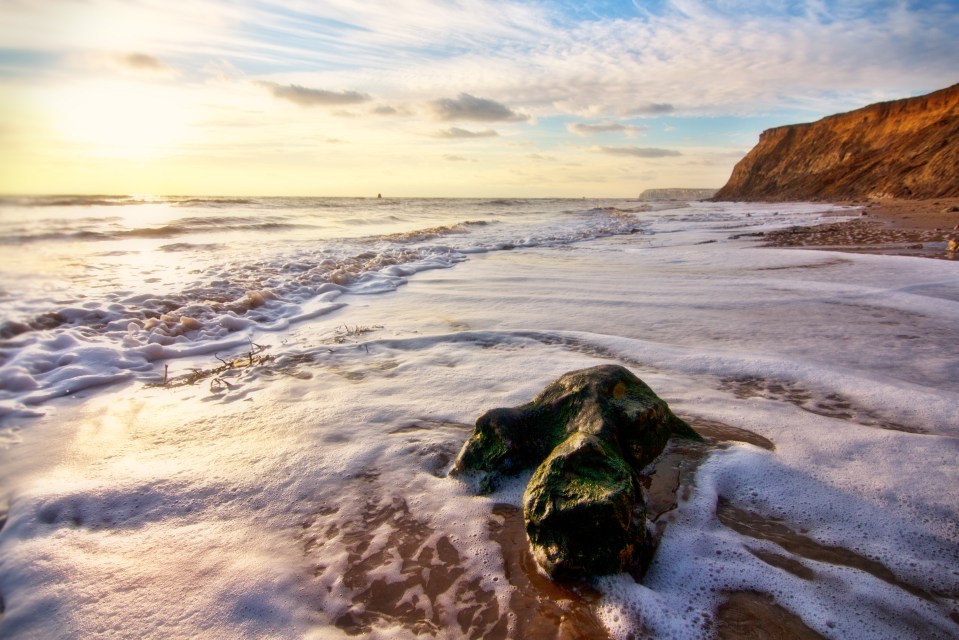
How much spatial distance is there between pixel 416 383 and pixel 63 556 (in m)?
1.86

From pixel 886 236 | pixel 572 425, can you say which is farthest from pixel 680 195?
pixel 572 425

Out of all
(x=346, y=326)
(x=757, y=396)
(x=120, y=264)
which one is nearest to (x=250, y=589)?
(x=757, y=396)

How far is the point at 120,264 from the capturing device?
320 inches

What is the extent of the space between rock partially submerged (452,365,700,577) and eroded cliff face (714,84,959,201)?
27.8 m

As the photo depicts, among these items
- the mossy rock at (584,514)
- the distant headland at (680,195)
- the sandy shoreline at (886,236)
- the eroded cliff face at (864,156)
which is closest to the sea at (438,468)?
the mossy rock at (584,514)

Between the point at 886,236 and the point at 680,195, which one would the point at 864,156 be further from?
the point at 680,195

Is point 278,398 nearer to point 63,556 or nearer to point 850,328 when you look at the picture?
point 63,556

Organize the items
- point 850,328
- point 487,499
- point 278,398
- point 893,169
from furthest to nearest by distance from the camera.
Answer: point 893,169 → point 850,328 → point 278,398 → point 487,499

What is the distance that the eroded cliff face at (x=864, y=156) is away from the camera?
82.7 ft

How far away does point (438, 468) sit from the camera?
2.28 meters

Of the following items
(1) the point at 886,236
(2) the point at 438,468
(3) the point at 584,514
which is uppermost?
(1) the point at 886,236

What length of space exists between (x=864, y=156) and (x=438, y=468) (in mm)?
44534

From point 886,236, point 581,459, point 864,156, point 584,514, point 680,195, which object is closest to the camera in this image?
point 584,514

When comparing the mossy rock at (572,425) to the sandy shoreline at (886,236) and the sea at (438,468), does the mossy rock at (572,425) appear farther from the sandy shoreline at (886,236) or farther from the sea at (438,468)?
the sandy shoreline at (886,236)
